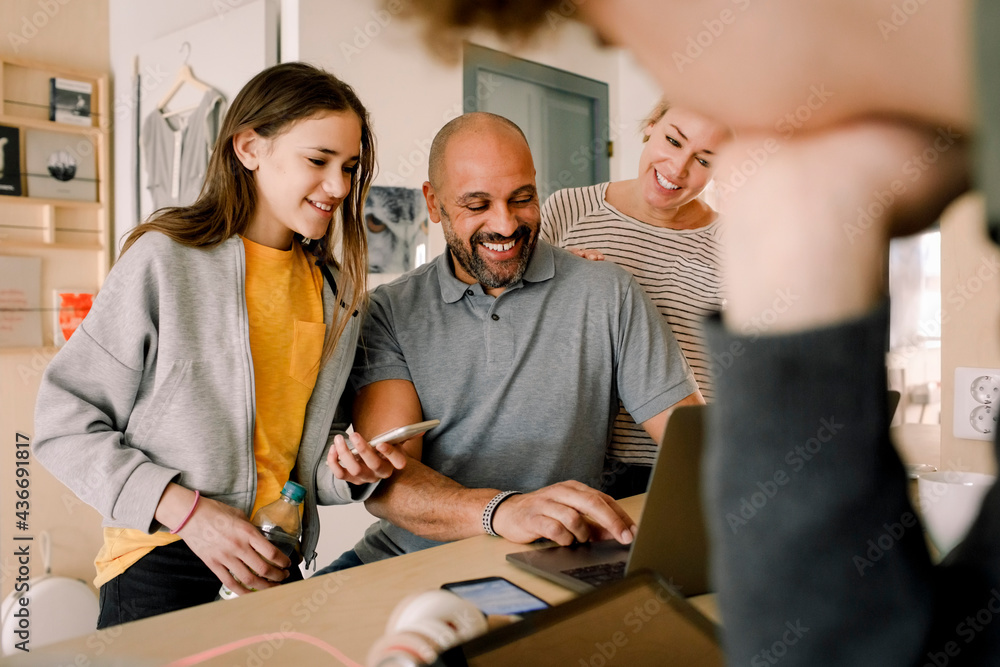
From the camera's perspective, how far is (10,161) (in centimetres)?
272

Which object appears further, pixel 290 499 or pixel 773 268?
pixel 290 499

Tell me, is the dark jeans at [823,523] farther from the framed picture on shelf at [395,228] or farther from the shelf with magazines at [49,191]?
the shelf with magazines at [49,191]

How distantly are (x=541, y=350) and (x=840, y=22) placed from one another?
129 centimetres

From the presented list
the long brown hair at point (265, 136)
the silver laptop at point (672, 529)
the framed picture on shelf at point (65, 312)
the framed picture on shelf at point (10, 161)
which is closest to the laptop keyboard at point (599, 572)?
the silver laptop at point (672, 529)

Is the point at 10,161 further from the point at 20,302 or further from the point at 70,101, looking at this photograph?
the point at 20,302

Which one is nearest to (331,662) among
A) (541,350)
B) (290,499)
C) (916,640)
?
(290,499)

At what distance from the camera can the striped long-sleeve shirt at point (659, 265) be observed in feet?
5.26

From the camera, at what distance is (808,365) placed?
19cm

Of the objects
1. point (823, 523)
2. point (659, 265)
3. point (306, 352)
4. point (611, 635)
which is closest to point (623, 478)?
point (659, 265)

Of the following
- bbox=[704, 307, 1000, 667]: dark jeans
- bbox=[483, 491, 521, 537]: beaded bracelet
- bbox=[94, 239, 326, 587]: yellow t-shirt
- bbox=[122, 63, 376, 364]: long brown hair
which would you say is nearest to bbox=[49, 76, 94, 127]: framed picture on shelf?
bbox=[122, 63, 376, 364]: long brown hair

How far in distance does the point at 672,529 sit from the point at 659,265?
1037 millimetres

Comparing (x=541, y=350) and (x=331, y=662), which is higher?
(x=541, y=350)

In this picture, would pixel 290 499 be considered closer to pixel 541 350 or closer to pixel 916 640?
pixel 541 350

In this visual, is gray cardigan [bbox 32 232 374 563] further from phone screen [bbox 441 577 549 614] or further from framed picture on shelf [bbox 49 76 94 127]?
framed picture on shelf [bbox 49 76 94 127]
